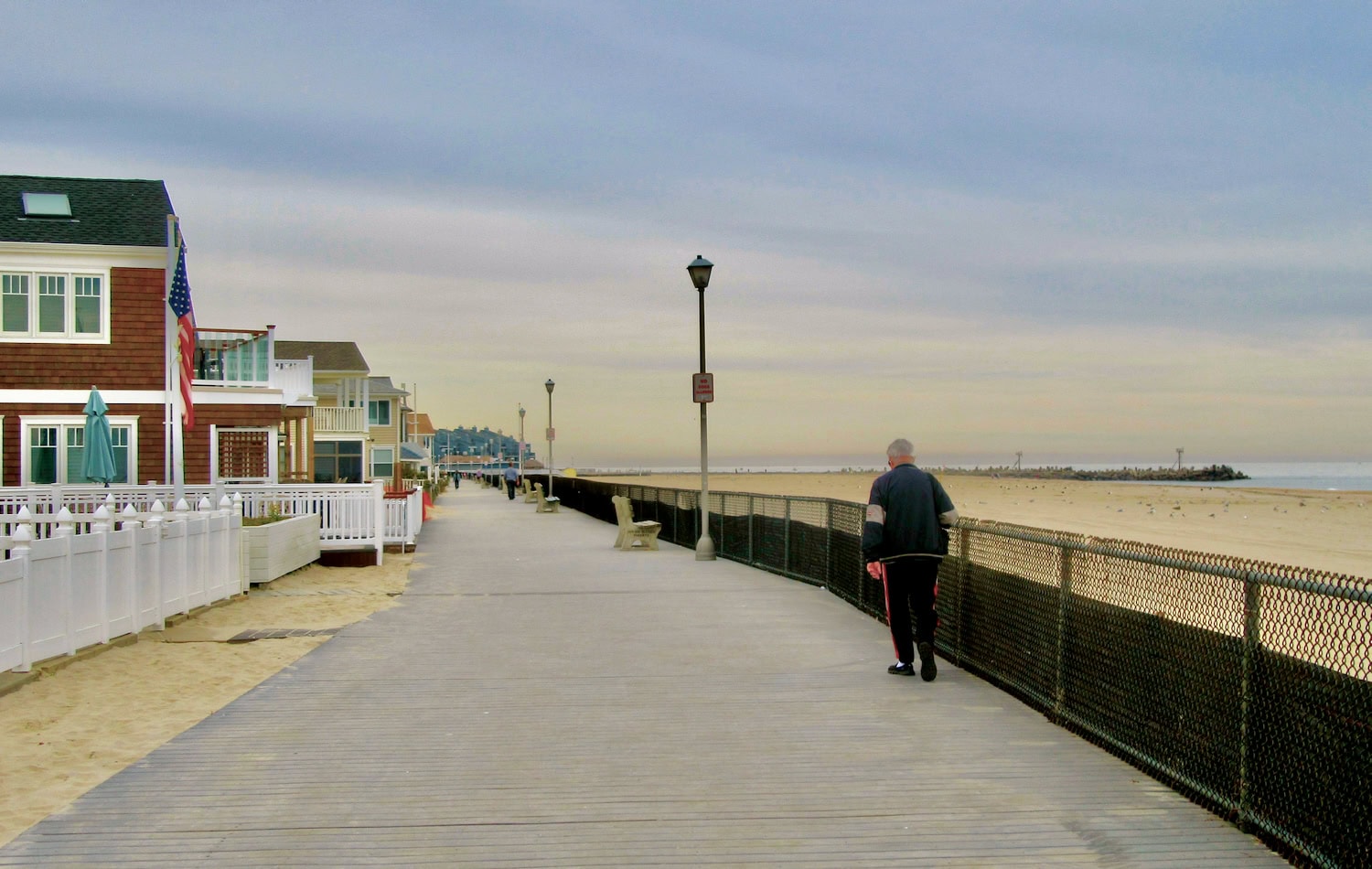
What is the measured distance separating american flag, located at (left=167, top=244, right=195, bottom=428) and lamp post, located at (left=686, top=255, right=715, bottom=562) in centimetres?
899

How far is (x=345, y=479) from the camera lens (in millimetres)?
46500

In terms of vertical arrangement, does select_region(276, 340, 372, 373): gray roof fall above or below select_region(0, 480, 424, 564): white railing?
above

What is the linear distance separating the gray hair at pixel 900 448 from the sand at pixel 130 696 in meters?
5.51

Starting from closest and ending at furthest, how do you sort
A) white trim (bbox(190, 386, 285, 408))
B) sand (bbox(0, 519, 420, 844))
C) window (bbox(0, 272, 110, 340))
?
1. sand (bbox(0, 519, 420, 844))
2. window (bbox(0, 272, 110, 340))
3. white trim (bbox(190, 386, 285, 408))

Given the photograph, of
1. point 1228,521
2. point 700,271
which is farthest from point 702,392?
point 1228,521

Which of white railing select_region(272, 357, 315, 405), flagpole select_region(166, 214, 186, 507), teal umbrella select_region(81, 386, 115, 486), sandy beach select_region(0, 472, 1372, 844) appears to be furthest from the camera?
white railing select_region(272, 357, 315, 405)

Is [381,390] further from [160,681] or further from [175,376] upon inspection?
[160,681]

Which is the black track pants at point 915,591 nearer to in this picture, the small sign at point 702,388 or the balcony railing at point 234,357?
the small sign at point 702,388

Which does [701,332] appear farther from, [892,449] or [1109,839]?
[1109,839]

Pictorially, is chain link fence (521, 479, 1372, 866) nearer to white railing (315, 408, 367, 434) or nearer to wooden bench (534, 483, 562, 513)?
wooden bench (534, 483, 562, 513)

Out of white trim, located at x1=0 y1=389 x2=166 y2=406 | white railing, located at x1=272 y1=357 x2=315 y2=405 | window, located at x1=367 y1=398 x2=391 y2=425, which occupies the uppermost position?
window, located at x1=367 y1=398 x2=391 y2=425

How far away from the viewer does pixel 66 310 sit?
23.4 m

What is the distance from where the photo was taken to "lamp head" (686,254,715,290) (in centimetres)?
1973

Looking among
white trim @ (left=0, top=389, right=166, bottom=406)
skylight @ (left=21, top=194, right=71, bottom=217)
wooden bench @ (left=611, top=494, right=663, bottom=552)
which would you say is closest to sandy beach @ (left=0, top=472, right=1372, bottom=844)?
wooden bench @ (left=611, top=494, right=663, bottom=552)
